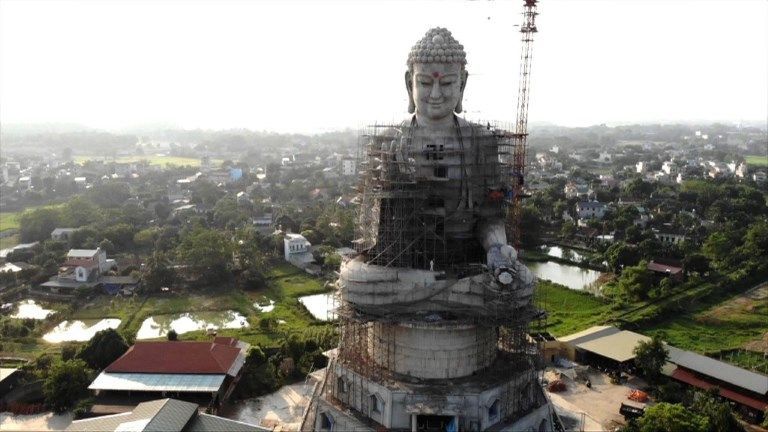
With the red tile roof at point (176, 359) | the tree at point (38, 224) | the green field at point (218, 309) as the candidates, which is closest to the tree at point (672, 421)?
the red tile roof at point (176, 359)

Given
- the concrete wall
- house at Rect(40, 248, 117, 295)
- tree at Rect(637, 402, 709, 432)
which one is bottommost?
house at Rect(40, 248, 117, 295)

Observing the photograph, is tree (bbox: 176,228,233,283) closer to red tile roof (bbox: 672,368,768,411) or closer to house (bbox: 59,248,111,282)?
house (bbox: 59,248,111,282)

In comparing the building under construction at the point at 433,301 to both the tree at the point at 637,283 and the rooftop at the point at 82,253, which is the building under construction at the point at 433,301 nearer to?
the tree at the point at 637,283

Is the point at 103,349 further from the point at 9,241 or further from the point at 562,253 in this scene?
the point at 562,253

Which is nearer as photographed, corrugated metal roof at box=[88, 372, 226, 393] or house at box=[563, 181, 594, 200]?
corrugated metal roof at box=[88, 372, 226, 393]

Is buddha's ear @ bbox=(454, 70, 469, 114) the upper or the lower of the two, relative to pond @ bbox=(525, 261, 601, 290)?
upper

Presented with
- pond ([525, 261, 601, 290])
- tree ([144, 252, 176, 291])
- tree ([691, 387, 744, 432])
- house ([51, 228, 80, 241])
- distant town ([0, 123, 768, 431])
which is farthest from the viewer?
house ([51, 228, 80, 241])

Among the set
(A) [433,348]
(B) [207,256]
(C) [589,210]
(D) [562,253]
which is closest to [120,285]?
(B) [207,256]

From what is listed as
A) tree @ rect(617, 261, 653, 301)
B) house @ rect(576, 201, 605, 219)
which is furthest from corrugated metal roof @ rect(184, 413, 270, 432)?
house @ rect(576, 201, 605, 219)

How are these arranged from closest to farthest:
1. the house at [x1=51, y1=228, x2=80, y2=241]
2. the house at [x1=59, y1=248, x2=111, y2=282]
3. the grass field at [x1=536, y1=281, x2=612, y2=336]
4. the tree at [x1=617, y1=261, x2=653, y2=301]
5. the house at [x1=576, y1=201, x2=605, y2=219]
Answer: the grass field at [x1=536, y1=281, x2=612, y2=336], the tree at [x1=617, y1=261, x2=653, y2=301], the house at [x1=59, y1=248, x2=111, y2=282], the house at [x1=51, y1=228, x2=80, y2=241], the house at [x1=576, y1=201, x2=605, y2=219]
